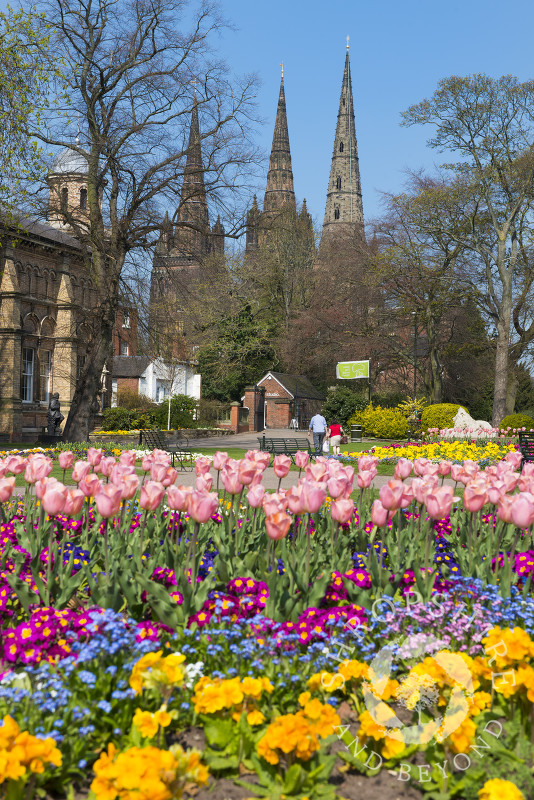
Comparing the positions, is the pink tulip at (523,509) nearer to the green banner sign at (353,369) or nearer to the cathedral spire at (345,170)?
the green banner sign at (353,369)

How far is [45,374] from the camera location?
36.9 metres

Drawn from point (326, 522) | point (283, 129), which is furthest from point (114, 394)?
point (283, 129)

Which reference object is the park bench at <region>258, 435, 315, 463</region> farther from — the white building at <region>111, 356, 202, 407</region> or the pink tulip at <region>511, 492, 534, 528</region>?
the white building at <region>111, 356, 202, 407</region>

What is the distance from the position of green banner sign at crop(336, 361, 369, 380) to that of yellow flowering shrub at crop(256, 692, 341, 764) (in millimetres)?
37665

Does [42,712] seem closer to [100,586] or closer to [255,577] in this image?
[100,586]

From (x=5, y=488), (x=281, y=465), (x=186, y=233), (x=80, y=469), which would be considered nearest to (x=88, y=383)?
(x=186, y=233)

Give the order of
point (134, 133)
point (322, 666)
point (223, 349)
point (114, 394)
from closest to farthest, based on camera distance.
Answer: point (322, 666), point (134, 133), point (114, 394), point (223, 349)

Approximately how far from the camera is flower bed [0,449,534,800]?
2.56m

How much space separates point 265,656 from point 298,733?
0.95m

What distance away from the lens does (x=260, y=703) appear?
303cm

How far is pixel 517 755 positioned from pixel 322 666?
3.05 feet

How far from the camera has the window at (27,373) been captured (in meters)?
35.5

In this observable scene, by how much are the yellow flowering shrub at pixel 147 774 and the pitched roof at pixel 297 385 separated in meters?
46.6

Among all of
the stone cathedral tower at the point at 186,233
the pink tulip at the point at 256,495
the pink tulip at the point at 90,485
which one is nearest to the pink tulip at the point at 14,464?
the pink tulip at the point at 90,485
